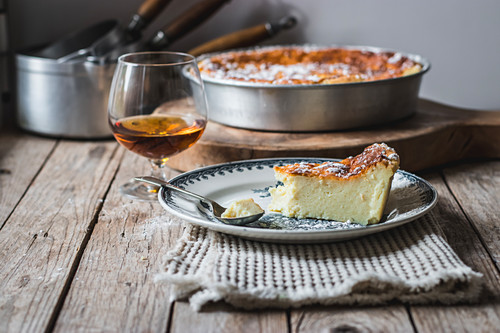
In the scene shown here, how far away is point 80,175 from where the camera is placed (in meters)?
1.71

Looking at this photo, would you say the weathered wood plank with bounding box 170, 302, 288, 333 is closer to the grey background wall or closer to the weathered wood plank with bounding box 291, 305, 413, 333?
the weathered wood plank with bounding box 291, 305, 413, 333

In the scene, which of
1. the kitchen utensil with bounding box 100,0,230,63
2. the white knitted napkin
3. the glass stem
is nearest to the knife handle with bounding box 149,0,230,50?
the kitchen utensil with bounding box 100,0,230,63

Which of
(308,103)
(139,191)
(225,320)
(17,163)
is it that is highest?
(308,103)

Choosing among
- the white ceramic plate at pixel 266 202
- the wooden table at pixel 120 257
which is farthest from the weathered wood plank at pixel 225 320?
the white ceramic plate at pixel 266 202

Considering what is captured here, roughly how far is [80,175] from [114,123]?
32 centimetres

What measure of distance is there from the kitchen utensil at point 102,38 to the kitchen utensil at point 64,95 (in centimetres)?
5

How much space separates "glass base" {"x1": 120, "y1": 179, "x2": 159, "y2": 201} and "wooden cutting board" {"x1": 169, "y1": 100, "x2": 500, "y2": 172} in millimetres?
157

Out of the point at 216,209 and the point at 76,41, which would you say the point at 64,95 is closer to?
the point at 76,41

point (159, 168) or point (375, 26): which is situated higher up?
point (375, 26)

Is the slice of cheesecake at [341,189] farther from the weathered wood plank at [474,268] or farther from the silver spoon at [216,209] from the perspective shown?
the weathered wood plank at [474,268]

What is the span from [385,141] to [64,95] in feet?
3.37

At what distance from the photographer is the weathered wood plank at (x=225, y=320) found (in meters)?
0.93

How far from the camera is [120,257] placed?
1175 mm

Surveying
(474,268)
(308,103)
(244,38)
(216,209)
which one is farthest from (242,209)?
(244,38)
